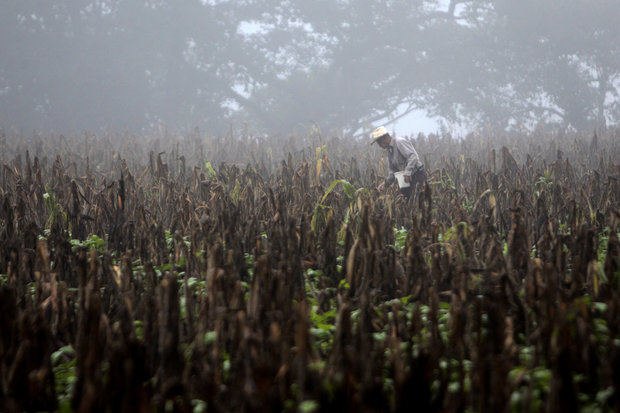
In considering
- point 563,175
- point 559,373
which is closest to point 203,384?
point 559,373

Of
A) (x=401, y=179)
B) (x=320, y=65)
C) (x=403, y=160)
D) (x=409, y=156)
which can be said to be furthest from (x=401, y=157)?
(x=320, y=65)

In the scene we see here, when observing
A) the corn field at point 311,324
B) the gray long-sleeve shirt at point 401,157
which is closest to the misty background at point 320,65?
the gray long-sleeve shirt at point 401,157

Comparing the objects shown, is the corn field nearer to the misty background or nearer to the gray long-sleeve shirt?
the gray long-sleeve shirt

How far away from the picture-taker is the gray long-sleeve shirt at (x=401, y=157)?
22.9 ft

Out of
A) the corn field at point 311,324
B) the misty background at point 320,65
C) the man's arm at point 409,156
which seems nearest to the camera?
the corn field at point 311,324

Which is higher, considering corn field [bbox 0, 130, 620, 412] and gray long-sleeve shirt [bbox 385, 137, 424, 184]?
gray long-sleeve shirt [bbox 385, 137, 424, 184]

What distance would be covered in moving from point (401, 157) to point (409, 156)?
0.65 feet

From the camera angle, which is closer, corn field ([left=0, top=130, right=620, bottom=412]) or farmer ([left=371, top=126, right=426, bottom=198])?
corn field ([left=0, top=130, right=620, bottom=412])

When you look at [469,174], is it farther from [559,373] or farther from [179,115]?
[179,115]

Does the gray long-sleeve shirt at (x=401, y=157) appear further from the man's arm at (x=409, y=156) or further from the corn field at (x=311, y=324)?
the corn field at (x=311, y=324)

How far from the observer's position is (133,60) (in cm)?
2447

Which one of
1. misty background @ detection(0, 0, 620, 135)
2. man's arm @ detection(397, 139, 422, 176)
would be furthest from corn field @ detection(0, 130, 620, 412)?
misty background @ detection(0, 0, 620, 135)

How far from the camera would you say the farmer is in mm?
6938

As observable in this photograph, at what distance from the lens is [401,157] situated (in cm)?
732
